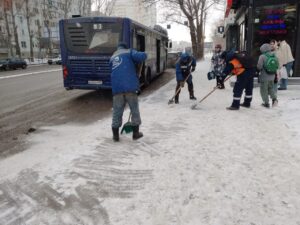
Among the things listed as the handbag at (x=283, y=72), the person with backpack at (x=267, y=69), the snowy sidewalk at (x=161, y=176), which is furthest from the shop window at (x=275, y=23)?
the snowy sidewalk at (x=161, y=176)

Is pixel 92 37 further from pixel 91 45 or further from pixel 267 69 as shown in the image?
pixel 267 69

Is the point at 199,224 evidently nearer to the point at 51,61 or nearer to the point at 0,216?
the point at 0,216

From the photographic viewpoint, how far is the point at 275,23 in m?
11.5

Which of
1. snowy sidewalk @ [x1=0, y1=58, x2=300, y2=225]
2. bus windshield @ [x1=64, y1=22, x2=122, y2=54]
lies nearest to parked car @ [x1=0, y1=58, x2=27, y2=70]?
bus windshield @ [x1=64, y1=22, x2=122, y2=54]

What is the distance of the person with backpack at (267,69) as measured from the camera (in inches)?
308

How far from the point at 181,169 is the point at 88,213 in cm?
155

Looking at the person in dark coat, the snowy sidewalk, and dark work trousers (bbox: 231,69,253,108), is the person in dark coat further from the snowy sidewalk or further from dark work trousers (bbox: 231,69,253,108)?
the snowy sidewalk

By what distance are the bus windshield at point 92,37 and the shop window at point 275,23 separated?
17.7 feet

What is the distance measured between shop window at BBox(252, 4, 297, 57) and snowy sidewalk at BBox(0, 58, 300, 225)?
5.92m

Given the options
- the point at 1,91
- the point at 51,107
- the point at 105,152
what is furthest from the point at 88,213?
the point at 1,91

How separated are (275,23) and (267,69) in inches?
180

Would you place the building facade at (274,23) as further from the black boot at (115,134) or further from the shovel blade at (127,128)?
the black boot at (115,134)

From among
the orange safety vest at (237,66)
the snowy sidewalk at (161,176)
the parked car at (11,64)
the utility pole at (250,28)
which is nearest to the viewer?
the snowy sidewalk at (161,176)

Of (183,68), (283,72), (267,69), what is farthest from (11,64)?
(267,69)
